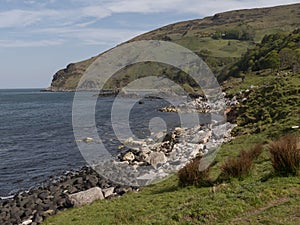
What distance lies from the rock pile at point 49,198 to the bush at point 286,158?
844cm

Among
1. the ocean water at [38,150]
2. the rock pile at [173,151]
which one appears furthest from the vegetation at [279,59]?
the rock pile at [173,151]

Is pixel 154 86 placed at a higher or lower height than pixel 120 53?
lower

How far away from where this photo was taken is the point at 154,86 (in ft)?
524

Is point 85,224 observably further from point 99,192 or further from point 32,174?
point 32,174

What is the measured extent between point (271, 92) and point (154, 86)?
122 m

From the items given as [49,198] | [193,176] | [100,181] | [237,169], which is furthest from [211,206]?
[100,181]

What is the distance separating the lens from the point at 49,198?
62.1 feet

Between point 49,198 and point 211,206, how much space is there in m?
12.0

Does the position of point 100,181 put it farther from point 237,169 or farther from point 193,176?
point 237,169

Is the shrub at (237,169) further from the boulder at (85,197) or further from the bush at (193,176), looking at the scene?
the boulder at (85,197)

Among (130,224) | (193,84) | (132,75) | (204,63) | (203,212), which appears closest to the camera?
(203,212)

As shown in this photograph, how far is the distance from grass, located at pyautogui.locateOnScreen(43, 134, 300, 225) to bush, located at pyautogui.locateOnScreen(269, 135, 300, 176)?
1.46 ft

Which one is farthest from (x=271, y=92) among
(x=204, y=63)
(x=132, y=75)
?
(x=132, y=75)

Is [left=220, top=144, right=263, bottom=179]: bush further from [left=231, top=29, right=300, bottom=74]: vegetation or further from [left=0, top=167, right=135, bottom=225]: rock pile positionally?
[left=231, top=29, right=300, bottom=74]: vegetation
